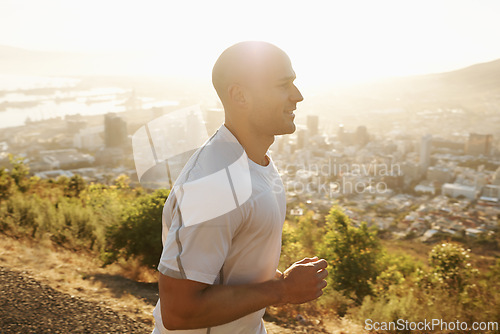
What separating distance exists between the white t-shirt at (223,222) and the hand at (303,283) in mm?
60

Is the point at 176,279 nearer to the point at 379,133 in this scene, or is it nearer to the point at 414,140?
the point at 414,140

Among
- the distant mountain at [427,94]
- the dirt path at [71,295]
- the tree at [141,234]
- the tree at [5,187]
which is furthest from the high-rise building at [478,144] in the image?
the tree at [5,187]

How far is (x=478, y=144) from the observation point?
31328mm

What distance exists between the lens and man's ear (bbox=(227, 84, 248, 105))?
0.77 meters

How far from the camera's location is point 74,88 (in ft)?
88.1

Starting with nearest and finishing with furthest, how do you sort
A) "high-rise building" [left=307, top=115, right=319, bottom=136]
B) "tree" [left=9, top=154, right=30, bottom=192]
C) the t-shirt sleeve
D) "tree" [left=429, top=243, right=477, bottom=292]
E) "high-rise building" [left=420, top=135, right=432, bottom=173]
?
1. the t-shirt sleeve
2. "tree" [left=429, top=243, right=477, bottom=292]
3. "tree" [left=9, top=154, right=30, bottom=192]
4. "high-rise building" [left=420, top=135, right=432, bottom=173]
5. "high-rise building" [left=307, top=115, right=319, bottom=136]

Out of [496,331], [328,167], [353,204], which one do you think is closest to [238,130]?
[496,331]

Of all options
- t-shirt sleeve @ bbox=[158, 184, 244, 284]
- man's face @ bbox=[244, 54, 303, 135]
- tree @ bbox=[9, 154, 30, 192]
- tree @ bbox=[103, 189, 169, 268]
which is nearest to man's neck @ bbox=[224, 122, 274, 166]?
man's face @ bbox=[244, 54, 303, 135]

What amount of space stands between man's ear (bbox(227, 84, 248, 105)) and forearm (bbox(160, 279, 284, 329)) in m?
0.39

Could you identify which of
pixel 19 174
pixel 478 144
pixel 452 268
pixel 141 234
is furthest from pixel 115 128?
pixel 478 144

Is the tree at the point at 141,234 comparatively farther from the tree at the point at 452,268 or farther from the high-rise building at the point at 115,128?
the high-rise building at the point at 115,128

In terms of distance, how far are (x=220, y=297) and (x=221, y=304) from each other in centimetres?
1

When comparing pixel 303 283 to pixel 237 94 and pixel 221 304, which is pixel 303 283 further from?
pixel 237 94

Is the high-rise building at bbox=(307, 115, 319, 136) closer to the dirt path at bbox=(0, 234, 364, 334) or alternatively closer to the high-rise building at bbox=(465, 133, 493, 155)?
the high-rise building at bbox=(465, 133, 493, 155)
